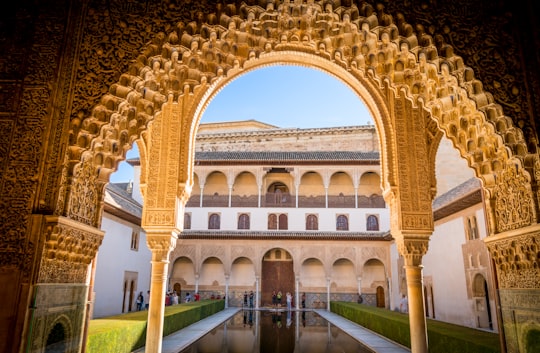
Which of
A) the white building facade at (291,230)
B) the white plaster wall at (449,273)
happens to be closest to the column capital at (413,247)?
the white plaster wall at (449,273)

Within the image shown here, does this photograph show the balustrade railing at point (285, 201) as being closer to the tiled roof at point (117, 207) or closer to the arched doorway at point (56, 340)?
the tiled roof at point (117, 207)

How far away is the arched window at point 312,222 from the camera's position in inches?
931

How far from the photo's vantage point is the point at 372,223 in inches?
920

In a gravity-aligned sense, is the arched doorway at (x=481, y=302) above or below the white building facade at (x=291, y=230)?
below

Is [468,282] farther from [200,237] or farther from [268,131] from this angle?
[268,131]

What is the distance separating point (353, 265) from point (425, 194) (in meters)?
17.6

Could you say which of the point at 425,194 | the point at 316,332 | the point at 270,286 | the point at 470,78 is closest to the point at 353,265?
the point at 270,286

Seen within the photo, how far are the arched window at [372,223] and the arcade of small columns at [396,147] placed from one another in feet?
54.8

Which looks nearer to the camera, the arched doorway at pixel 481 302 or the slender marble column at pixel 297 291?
the arched doorway at pixel 481 302

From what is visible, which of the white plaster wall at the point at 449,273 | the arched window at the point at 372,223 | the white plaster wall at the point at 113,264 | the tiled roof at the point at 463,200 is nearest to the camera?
the tiled roof at the point at 463,200

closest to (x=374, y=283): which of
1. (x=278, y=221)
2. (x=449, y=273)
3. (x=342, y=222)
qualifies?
(x=342, y=222)

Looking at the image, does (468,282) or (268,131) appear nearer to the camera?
(468,282)

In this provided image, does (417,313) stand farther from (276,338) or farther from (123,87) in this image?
(276,338)

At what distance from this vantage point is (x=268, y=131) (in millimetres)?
29500
